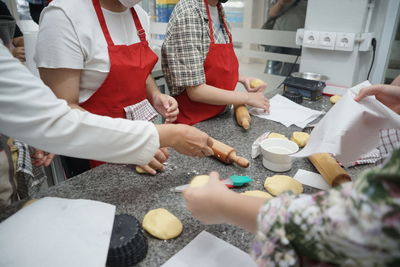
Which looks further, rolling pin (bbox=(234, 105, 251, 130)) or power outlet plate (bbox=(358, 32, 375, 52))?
power outlet plate (bbox=(358, 32, 375, 52))

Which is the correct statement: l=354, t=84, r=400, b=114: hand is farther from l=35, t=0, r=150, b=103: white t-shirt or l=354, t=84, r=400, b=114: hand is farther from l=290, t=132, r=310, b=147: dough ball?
l=35, t=0, r=150, b=103: white t-shirt

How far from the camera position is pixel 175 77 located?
130cm

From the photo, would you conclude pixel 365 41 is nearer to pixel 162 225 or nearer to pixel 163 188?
pixel 163 188

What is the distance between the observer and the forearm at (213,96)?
Answer: 1327 mm

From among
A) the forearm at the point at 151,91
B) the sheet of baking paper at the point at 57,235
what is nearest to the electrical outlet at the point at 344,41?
the forearm at the point at 151,91

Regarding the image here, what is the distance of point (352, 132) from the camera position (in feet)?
2.37

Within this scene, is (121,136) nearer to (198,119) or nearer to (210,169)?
(210,169)

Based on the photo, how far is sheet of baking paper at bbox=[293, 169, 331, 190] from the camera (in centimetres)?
85

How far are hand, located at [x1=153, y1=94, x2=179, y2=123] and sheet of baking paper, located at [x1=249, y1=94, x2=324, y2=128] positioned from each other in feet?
1.42

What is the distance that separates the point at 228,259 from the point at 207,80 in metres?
0.98

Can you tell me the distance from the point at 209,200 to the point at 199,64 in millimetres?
859

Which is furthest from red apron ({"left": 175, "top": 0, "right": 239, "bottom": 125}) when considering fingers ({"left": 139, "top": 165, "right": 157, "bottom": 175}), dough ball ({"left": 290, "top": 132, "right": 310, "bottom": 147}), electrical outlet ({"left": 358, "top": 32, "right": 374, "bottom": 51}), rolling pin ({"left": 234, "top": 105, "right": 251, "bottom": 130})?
electrical outlet ({"left": 358, "top": 32, "right": 374, "bottom": 51})

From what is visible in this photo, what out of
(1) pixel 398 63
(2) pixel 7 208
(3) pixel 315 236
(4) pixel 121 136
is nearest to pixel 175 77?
(4) pixel 121 136

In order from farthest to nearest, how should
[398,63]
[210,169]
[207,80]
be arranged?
1. [398,63]
2. [207,80]
3. [210,169]
